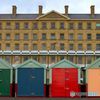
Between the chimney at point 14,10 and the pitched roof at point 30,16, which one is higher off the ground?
the chimney at point 14,10

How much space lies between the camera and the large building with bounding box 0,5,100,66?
76188 mm

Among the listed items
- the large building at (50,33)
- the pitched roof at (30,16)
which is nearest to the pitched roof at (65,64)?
the large building at (50,33)

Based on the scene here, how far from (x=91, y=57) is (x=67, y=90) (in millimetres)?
44061

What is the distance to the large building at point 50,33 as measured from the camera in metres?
76.2

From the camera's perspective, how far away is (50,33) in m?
76.9

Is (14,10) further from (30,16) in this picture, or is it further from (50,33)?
(50,33)

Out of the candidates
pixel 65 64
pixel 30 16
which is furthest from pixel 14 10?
pixel 65 64

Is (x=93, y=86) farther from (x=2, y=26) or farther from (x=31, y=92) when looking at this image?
(x=2, y=26)

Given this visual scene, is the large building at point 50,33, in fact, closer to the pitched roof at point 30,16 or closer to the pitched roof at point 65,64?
the pitched roof at point 30,16

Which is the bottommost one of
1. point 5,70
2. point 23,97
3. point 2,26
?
point 23,97

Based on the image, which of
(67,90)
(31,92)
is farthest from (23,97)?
(67,90)

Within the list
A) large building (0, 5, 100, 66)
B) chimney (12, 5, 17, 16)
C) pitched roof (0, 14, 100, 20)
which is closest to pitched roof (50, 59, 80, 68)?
large building (0, 5, 100, 66)

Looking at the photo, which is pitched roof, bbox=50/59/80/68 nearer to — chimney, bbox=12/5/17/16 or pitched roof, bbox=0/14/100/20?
pitched roof, bbox=0/14/100/20

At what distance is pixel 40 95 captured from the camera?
3047cm
